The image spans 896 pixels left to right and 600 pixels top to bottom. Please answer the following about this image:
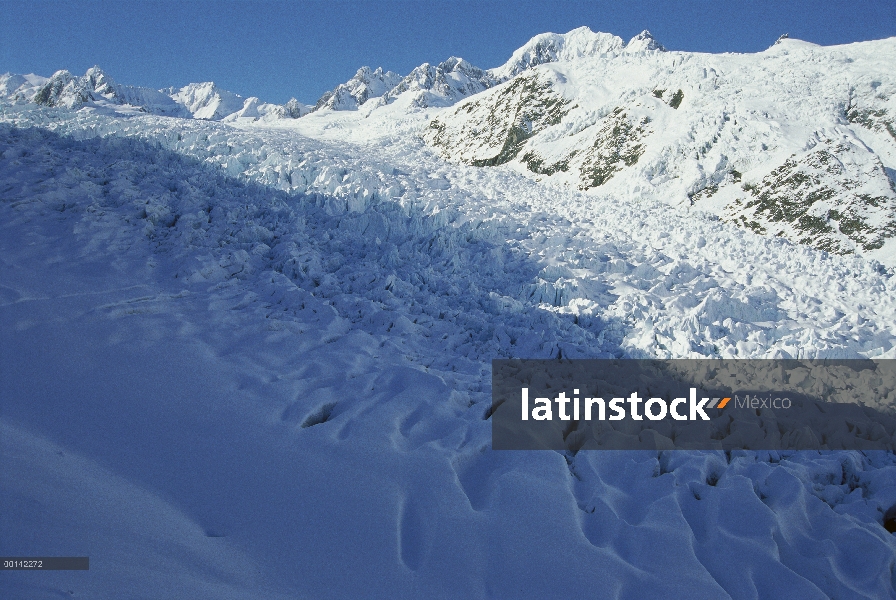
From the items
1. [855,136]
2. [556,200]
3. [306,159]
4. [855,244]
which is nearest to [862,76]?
[855,136]

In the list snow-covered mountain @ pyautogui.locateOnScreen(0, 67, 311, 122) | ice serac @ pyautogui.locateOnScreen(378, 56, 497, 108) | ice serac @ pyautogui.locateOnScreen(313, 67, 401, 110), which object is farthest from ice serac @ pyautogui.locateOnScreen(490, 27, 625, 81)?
snow-covered mountain @ pyautogui.locateOnScreen(0, 67, 311, 122)

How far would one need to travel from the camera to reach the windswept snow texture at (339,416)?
2.85 m

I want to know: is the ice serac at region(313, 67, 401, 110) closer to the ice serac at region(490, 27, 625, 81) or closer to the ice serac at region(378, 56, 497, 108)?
the ice serac at region(378, 56, 497, 108)

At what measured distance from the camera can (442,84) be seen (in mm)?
59969

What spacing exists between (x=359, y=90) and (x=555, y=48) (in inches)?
1457

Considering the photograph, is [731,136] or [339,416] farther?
[731,136]

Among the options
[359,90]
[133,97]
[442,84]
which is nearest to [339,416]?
[442,84]

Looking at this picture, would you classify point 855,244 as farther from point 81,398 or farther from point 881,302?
point 81,398

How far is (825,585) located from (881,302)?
973 centimetres

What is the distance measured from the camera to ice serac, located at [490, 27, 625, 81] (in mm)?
81938

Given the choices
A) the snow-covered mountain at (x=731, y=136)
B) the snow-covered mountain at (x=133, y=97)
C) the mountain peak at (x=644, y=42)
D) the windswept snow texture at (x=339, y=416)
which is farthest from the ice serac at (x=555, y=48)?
the windswept snow texture at (x=339, y=416)

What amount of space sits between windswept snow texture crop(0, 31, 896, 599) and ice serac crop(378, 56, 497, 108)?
4243cm

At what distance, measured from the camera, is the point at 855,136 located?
16.7m

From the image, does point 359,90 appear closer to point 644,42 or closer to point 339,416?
point 644,42
